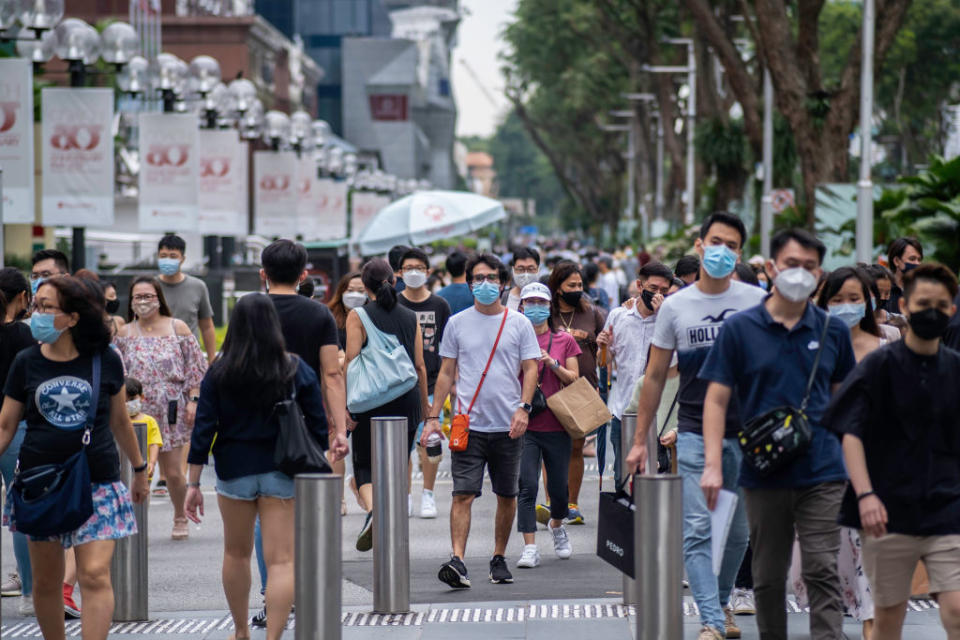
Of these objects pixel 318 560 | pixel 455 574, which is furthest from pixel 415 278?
pixel 318 560

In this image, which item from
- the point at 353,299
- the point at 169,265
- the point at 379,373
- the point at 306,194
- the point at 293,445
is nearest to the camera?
the point at 293,445

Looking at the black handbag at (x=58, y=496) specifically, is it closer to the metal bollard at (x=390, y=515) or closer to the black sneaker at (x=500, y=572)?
the metal bollard at (x=390, y=515)

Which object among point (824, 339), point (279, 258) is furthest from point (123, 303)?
point (824, 339)

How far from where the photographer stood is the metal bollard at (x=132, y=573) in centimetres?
801

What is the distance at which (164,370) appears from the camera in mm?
10531

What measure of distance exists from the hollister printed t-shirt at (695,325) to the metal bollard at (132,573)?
2756mm

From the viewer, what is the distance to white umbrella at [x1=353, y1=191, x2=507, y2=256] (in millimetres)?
19656

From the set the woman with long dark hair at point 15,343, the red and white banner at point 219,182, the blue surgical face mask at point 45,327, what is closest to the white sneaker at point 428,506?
the woman with long dark hair at point 15,343

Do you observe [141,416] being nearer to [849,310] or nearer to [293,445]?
[293,445]

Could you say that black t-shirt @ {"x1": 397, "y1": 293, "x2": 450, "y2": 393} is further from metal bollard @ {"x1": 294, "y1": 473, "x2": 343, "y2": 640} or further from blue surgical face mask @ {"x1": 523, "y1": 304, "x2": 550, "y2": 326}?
metal bollard @ {"x1": 294, "y1": 473, "x2": 343, "y2": 640}

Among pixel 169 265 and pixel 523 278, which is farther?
pixel 523 278

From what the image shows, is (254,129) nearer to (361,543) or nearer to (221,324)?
(221,324)

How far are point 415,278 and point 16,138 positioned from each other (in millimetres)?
5547

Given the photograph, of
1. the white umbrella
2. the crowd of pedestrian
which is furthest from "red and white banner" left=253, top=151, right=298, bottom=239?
the crowd of pedestrian
